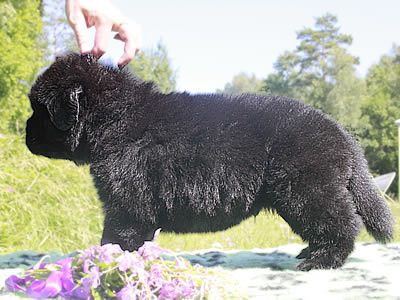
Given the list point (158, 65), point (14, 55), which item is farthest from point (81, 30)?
point (158, 65)

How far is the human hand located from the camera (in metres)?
2.33

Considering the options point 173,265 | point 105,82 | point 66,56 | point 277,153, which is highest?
point 66,56

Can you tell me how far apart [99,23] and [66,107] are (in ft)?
1.62

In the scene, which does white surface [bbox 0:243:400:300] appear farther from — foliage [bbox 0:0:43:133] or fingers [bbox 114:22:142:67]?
foliage [bbox 0:0:43:133]

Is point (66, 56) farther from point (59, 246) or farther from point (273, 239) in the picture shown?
point (273, 239)

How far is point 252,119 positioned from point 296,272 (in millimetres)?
887

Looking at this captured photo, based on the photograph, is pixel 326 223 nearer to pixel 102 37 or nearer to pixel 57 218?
pixel 102 37

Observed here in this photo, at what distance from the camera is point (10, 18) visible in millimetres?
9805

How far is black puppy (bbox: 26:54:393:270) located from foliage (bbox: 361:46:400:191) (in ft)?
70.9

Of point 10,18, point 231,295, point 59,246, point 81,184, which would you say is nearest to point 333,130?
point 231,295

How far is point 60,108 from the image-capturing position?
2.35 m

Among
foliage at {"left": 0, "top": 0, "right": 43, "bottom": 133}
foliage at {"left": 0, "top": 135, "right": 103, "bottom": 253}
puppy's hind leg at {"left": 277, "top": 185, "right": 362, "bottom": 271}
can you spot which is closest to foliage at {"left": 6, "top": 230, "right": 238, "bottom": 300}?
puppy's hind leg at {"left": 277, "top": 185, "right": 362, "bottom": 271}

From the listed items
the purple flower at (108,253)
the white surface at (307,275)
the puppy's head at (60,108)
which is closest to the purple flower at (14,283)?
the white surface at (307,275)

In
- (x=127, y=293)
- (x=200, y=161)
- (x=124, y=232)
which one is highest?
(x=200, y=161)
